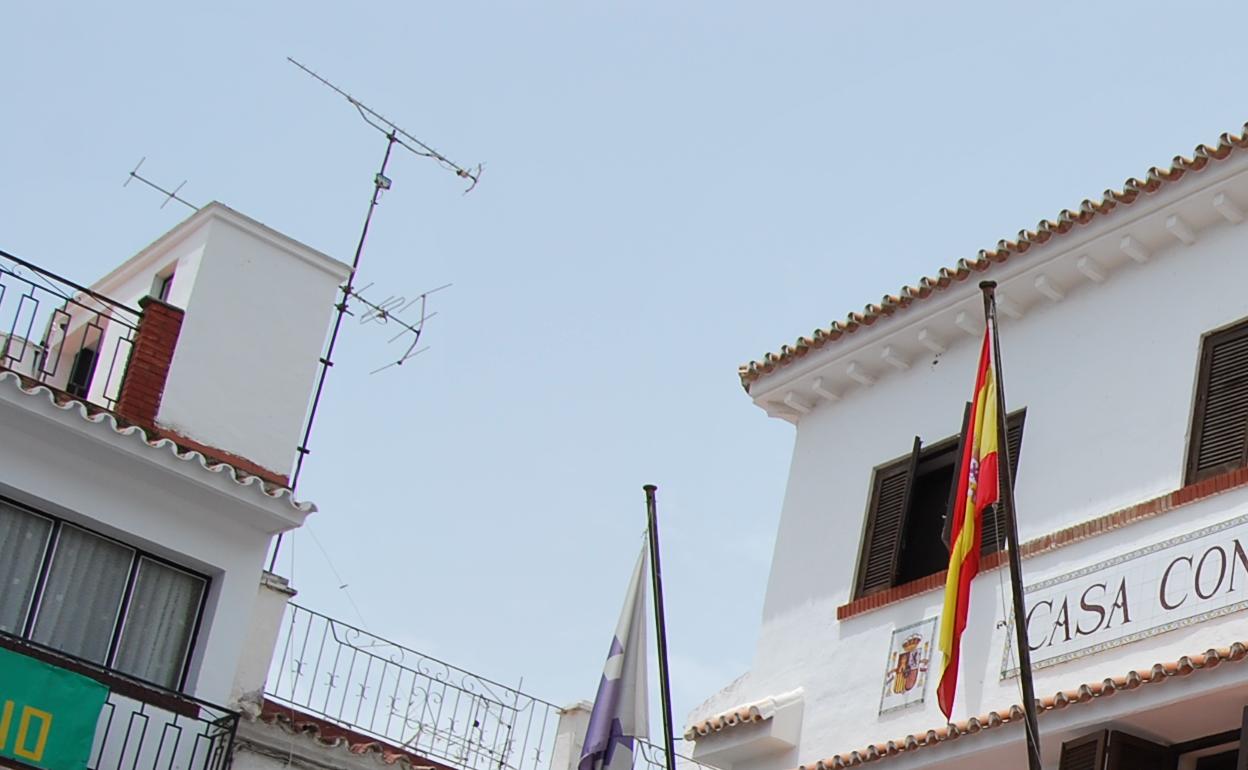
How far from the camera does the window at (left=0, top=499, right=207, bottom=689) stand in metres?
14.5

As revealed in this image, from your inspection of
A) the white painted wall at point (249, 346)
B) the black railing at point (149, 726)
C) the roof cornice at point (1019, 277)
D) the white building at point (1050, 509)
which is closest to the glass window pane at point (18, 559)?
the black railing at point (149, 726)

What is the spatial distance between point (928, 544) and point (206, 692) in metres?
5.33

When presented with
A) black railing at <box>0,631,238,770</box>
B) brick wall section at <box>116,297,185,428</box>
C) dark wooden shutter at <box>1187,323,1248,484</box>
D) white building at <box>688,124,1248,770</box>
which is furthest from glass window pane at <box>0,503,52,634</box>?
dark wooden shutter at <box>1187,323,1248,484</box>

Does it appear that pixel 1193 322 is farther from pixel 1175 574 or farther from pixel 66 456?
pixel 66 456

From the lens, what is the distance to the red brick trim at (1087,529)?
1243 cm

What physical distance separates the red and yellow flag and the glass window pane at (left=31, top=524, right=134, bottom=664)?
6248 mm

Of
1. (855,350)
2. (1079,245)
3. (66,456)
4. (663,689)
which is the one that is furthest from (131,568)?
(1079,245)

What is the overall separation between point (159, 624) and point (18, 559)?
1.17 meters

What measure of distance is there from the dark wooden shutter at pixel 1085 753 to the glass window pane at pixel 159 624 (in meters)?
6.51

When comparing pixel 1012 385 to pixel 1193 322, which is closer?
pixel 1193 322

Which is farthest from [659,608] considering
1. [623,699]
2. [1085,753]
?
[1085,753]

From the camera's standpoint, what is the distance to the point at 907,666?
14.1 metres

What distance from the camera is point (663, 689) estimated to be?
43.7 feet

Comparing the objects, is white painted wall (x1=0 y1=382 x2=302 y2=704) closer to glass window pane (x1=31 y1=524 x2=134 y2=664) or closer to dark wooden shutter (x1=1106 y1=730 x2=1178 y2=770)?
glass window pane (x1=31 y1=524 x2=134 y2=664)
